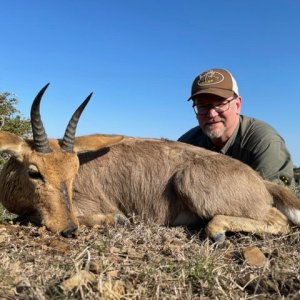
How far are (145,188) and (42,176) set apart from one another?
1.53 metres

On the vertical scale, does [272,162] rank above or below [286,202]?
above

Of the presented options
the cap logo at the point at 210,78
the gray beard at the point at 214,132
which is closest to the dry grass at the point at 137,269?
the gray beard at the point at 214,132

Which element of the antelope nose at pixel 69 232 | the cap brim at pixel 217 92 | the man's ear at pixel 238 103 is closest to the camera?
the antelope nose at pixel 69 232

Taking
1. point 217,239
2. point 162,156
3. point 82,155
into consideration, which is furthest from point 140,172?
point 217,239

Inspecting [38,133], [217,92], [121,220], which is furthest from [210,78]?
[38,133]

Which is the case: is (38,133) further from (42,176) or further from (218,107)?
(218,107)

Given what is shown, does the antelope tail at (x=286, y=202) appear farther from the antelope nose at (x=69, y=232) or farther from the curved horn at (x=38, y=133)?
the curved horn at (x=38, y=133)

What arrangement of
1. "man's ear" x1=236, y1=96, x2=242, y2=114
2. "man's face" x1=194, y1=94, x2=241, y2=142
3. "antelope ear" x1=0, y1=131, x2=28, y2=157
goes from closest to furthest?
1. "antelope ear" x1=0, y1=131, x2=28, y2=157
2. "man's face" x1=194, y1=94, x2=241, y2=142
3. "man's ear" x1=236, y1=96, x2=242, y2=114

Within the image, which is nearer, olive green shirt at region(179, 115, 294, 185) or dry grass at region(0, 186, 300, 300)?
dry grass at region(0, 186, 300, 300)

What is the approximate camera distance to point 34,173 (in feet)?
18.0

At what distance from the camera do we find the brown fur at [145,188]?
17.6 feet

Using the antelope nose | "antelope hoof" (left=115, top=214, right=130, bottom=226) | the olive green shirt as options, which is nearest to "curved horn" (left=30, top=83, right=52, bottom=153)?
the antelope nose

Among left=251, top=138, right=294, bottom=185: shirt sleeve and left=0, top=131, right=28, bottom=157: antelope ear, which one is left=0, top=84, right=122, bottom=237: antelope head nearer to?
left=0, top=131, right=28, bottom=157: antelope ear

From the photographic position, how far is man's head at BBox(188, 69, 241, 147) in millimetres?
7336
